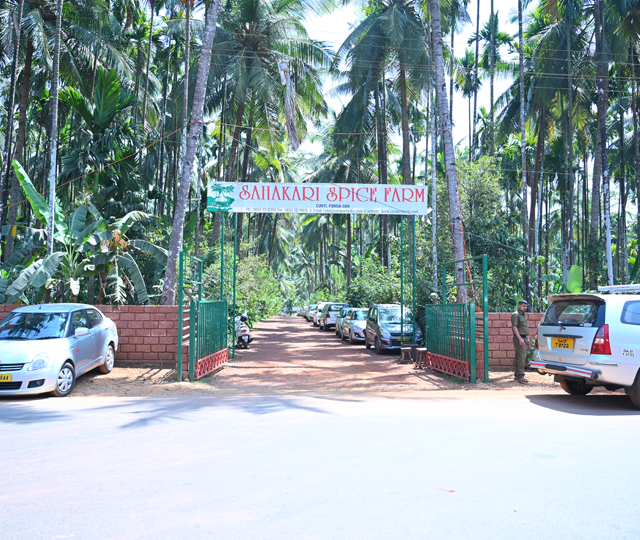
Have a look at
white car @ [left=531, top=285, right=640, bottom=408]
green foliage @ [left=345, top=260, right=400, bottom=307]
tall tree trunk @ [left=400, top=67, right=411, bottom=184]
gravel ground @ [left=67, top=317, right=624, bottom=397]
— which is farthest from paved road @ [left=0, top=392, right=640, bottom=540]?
tall tree trunk @ [left=400, top=67, right=411, bottom=184]

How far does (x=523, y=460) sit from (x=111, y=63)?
2120cm

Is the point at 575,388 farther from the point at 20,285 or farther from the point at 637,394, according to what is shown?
the point at 20,285

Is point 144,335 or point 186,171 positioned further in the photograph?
point 186,171

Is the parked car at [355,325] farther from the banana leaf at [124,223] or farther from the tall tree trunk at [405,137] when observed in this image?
the banana leaf at [124,223]

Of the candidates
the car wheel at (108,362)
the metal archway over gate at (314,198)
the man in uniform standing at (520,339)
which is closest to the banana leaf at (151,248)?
the metal archway over gate at (314,198)

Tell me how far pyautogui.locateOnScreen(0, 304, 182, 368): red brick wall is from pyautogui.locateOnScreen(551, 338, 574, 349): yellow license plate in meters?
8.32

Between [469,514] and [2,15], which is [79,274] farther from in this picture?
[469,514]

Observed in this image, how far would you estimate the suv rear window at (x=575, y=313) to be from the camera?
28.3 ft

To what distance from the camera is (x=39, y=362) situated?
31.2 ft

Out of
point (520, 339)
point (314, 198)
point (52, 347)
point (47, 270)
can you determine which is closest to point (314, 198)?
point (314, 198)

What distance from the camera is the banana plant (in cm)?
1352

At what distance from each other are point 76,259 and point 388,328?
988 cm

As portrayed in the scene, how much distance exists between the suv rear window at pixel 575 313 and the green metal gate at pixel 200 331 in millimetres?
6864

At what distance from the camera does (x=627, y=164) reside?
35344 millimetres
